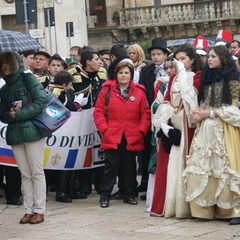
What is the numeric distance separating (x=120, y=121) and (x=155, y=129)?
568 mm

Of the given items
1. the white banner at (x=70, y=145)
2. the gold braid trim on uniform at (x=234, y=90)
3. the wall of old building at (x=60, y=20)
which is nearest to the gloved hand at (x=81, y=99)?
the white banner at (x=70, y=145)

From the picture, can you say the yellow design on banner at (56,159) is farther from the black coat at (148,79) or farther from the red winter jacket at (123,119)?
the black coat at (148,79)

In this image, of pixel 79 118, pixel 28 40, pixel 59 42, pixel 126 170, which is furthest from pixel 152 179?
pixel 59 42

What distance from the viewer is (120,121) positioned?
1135 cm

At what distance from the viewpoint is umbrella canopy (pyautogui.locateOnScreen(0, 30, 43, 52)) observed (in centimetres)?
1034

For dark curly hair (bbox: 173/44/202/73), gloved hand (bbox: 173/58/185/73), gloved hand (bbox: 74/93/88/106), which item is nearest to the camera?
gloved hand (bbox: 173/58/185/73)

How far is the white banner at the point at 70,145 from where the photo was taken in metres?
A: 11.8

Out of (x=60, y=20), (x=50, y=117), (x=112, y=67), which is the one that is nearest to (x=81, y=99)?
(x=112, y=67)

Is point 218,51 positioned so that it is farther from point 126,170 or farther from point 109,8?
point 109,8

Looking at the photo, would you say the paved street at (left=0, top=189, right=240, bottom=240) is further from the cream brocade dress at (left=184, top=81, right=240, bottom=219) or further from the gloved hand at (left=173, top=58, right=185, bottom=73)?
the gloved hand at (left=173, top=58, right=185, bottom=73)

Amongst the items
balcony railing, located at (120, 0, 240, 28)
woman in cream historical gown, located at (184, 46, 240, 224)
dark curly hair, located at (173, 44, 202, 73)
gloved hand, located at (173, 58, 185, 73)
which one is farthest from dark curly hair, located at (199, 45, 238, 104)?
balcony railing, located at (120, 0, 240, 28)

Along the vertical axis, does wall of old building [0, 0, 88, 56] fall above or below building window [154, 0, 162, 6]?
below

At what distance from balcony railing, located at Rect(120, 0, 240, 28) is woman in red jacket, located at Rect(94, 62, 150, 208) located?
1347 inches

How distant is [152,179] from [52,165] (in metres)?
1.54
